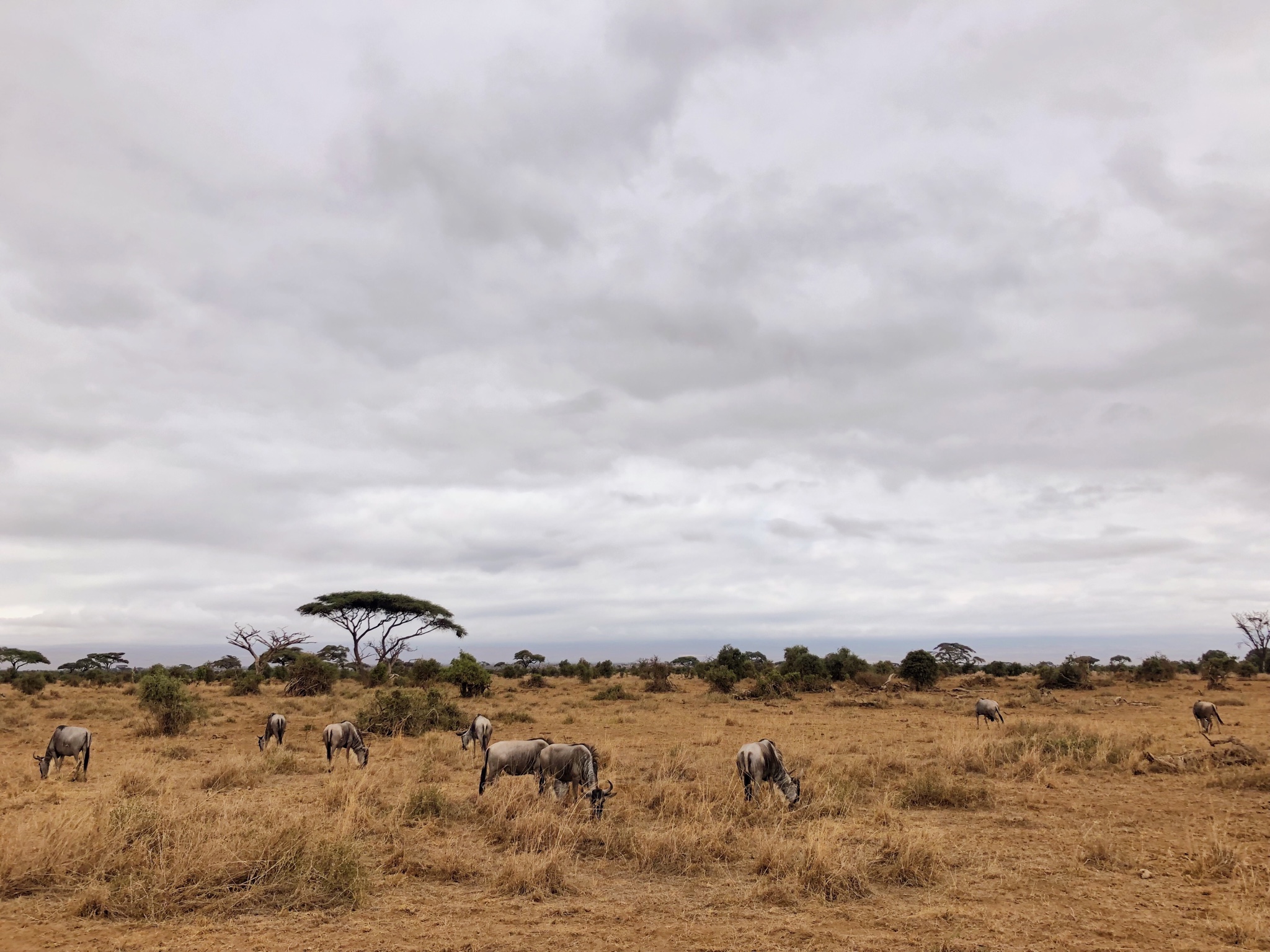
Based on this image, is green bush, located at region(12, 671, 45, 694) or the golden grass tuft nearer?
the golden grass tuft

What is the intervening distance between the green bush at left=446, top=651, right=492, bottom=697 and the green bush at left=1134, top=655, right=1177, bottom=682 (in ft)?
126

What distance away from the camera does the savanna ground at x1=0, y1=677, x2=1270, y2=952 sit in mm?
7156

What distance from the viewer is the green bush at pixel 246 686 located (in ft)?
118

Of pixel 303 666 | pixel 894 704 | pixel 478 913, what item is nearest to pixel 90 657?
pixel 303 666

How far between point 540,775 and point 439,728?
11928 mm

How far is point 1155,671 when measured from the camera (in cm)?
4303

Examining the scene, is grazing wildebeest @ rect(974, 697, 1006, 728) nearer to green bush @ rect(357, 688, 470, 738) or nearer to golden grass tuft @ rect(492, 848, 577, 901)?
green bush @ rect(357, 688, 470, 738)

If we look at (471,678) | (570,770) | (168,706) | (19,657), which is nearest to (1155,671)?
(471,678)

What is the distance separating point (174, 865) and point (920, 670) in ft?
127

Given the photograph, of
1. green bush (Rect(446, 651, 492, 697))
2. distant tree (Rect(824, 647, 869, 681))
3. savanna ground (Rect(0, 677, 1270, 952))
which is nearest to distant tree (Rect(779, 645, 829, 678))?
distant tree (Rect(824, 647, 869, 681))

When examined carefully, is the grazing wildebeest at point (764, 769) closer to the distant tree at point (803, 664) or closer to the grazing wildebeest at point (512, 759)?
the grazing wildebeest at point (512, 759)

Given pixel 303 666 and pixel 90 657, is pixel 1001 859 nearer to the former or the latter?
pixel 303 666

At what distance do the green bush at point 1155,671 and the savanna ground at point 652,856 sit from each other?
104 ft

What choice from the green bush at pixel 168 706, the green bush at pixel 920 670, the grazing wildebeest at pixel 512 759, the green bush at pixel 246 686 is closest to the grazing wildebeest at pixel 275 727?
the green bush at pixel 168 706
